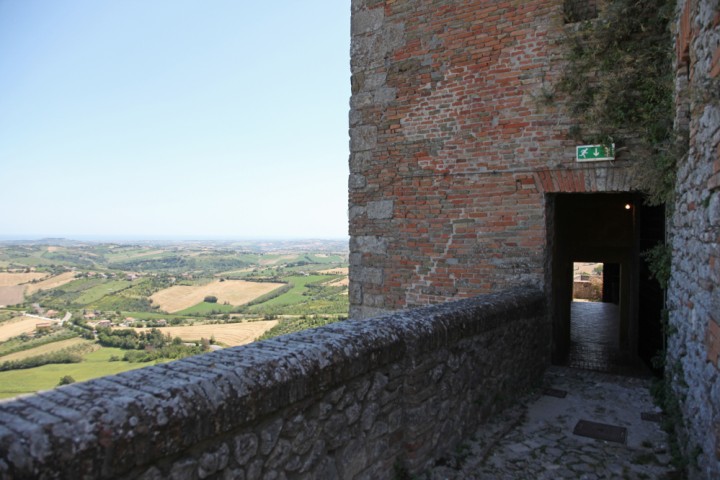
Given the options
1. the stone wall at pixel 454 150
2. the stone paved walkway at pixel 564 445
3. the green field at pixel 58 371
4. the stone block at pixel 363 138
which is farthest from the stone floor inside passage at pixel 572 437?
the green field at pixel 58 371

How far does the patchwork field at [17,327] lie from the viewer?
70.2 ft

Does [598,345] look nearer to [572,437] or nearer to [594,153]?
[594,153]

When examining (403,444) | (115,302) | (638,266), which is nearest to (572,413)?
(403,444)

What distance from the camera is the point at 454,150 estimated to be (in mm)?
6516

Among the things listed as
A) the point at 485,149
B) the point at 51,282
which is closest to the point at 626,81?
the point at 485,149

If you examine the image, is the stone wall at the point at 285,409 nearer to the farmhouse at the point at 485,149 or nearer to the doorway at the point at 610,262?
the farmhouse at the point at 485,149

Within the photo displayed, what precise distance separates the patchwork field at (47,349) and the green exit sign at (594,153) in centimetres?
1942

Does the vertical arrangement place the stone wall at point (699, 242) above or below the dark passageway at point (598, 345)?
above

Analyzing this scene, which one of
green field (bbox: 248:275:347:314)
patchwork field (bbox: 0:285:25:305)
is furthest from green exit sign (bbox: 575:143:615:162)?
patchwork field (bbox: 0:285:25:305)

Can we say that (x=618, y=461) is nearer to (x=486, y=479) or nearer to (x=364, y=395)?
(x=486, y=479)

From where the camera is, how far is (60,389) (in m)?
1.60

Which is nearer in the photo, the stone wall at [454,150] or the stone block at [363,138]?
the stone wall at [454,150]

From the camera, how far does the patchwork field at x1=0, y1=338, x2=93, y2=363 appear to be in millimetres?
18623

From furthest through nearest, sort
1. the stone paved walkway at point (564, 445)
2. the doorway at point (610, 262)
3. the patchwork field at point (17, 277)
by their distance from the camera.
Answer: the patchwork field at point (17, 277)
the doorway at point (610, 262)
the stone paved walkway at point (564, 445)
